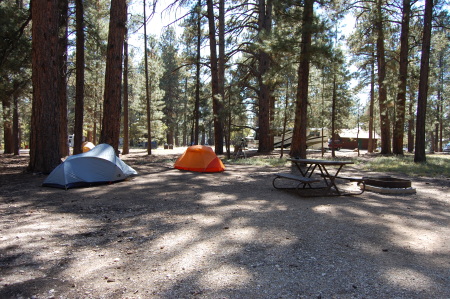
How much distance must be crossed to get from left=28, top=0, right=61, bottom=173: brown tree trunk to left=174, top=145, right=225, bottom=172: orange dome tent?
4.49m

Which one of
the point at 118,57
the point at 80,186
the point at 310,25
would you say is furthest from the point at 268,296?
the point at 118,57

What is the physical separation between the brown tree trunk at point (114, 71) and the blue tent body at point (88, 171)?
6.92 ft

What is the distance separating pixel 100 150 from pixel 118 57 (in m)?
3.93

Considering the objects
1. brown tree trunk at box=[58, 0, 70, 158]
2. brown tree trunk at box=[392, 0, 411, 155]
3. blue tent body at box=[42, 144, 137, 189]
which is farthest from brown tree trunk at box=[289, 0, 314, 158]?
brown tree trunk at box=[58, 0, 70, 158]

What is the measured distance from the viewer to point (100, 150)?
29.8ft

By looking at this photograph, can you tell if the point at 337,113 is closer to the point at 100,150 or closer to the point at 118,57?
the point at 118,57

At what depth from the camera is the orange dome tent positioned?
1162 cm

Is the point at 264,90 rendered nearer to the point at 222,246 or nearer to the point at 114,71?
the point at 114,71

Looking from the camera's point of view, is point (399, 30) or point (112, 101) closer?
point (112, 101)

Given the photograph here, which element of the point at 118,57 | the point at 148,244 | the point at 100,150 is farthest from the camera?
the point at 118,57

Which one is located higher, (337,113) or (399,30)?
(399,30)

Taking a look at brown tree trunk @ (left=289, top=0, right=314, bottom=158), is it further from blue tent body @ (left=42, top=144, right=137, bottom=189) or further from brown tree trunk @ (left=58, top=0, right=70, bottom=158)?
brown tree trunk @ (left=58, top=0, right=70, bottom=158)

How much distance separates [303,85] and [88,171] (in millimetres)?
8016

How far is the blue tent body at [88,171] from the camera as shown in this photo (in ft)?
27.1
